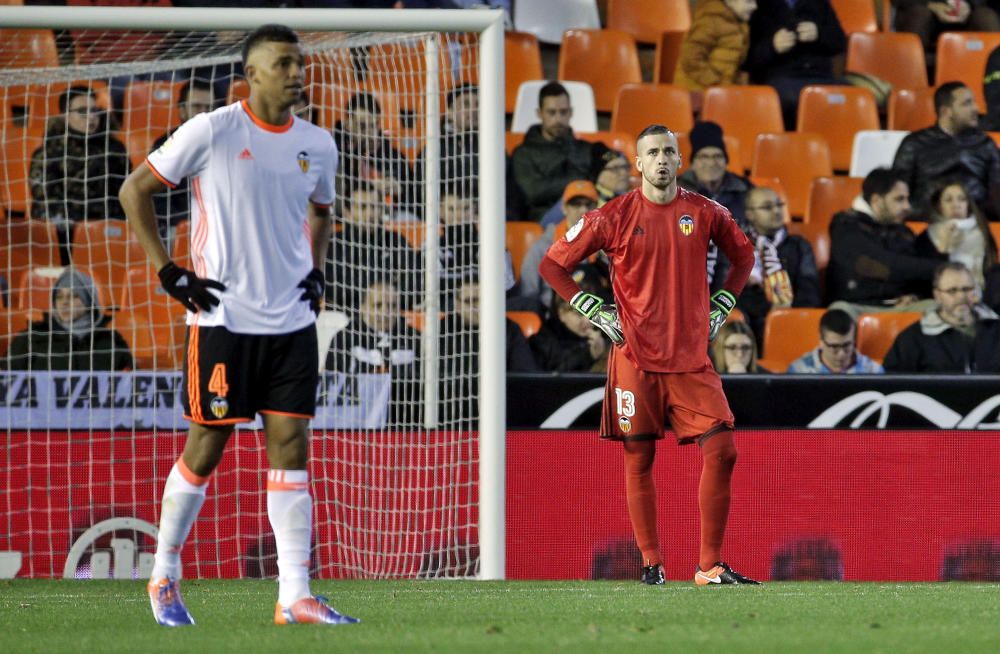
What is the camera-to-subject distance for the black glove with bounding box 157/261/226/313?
15.3 feet

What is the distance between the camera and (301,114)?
8.92m

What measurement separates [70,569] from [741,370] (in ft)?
11.8

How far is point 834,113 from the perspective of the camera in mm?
12000

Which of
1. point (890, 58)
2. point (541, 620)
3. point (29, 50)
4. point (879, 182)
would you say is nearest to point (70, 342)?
point (29, 50)

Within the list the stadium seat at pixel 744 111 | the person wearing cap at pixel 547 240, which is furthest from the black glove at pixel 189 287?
the stadium seat at pixel 744 111

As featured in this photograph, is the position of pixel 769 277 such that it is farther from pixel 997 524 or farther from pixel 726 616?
pixel 726 616

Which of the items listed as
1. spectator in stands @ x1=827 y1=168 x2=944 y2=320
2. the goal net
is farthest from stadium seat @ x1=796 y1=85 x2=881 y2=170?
the goal net

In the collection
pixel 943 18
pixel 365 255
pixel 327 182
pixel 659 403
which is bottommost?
pixel 659 403

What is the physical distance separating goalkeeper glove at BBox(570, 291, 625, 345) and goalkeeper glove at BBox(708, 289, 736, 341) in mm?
387

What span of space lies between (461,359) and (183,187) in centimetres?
211

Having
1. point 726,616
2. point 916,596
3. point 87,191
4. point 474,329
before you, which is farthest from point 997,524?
point 87,191

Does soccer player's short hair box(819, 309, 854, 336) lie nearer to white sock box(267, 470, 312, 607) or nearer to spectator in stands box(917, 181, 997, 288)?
spectator in stands box(917, 181, 997, 288)

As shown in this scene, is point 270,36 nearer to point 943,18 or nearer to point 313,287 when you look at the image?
point 313,287

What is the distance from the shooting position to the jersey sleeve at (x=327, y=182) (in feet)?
16.2
